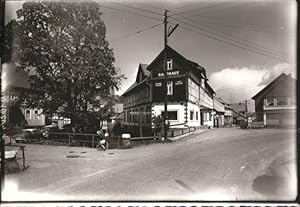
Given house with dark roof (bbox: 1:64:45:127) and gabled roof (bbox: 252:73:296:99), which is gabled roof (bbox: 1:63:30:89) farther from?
gabled roof (bbox: 252:73:296:99)

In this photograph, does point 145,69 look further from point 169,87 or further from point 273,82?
point 273,82

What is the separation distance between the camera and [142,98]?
9.32 feet

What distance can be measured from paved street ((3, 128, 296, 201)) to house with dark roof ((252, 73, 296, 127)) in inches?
5.5

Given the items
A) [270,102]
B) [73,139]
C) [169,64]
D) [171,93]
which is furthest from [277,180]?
[73,139]

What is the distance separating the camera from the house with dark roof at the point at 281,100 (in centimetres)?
216

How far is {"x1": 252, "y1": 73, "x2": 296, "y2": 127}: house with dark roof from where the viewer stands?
216 centimetres

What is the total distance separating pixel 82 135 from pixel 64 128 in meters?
0.32

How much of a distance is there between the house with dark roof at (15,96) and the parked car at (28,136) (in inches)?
3.8

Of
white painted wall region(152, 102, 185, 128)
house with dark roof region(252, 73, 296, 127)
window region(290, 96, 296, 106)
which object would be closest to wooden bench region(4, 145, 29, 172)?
white painted wall region(152, 102, 185, 128)

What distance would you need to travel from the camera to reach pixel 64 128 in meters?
2.75

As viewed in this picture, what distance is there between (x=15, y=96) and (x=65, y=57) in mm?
831

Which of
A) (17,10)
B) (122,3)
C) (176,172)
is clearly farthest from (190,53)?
(17,10)

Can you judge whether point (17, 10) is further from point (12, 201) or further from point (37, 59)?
point (12, 201)

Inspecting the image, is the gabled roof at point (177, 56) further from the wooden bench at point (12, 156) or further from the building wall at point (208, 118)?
the wooden bench at point (12, 156)
